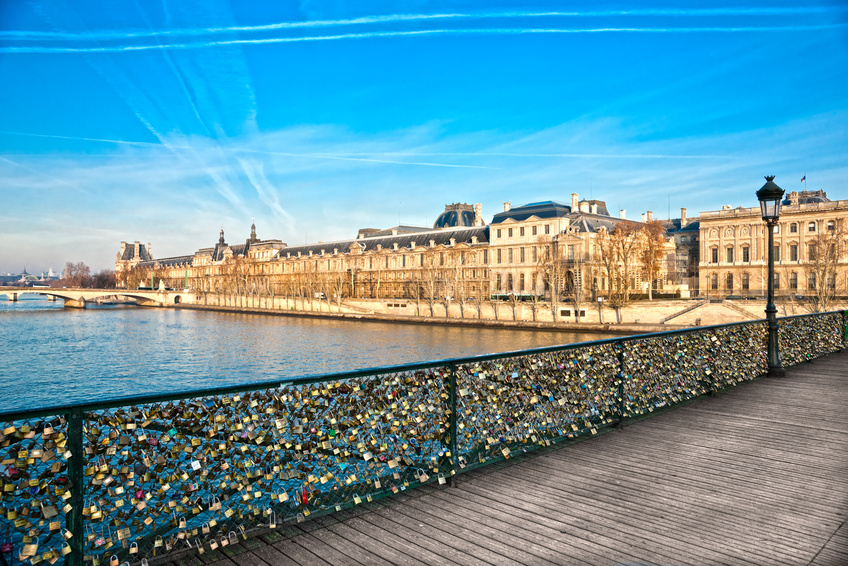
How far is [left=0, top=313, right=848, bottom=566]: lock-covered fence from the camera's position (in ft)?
11.0

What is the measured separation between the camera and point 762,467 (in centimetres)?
555

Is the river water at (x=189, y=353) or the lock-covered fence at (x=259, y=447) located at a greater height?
the lock-covered fence at (x=259, y=447)

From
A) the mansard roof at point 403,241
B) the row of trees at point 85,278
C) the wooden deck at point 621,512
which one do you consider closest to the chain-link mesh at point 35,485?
the wooden deck at point 621,512

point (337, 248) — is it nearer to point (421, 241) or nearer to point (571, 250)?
point (421, 241)

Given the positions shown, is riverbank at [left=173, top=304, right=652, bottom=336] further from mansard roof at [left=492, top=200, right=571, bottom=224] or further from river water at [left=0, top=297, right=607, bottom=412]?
mansard roof at [left=492, top=200, right=571, bottom=224]

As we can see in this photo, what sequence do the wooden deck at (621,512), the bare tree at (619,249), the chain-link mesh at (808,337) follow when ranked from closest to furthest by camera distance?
the wooden deck at (621,512) < the chain-link mesh at (808,337) < the bare tree at (619,249)

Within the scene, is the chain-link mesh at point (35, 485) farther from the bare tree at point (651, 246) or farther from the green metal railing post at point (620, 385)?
the bare tree at point (651, 246)

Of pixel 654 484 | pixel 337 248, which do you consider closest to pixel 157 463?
pixel 654 484

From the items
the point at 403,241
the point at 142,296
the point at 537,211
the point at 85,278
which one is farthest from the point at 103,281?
the point at 537,211

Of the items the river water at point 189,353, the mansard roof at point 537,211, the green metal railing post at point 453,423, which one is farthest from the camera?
the mansard roof at point 537,211

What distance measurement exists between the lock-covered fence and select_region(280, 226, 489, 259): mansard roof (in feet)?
218

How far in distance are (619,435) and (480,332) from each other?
39529 millimetres

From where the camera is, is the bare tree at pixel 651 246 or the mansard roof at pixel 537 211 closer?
the bare tree at pixel 651 246

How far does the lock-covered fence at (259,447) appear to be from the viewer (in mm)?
3363
